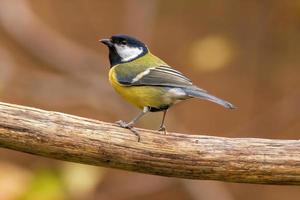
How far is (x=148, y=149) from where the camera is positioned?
3.06 meters

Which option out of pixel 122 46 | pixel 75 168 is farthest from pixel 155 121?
pixel 122 46

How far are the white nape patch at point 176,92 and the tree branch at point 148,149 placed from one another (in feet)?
0.95

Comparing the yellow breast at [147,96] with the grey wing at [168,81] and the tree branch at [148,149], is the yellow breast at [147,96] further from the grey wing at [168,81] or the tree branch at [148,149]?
the tree branch at [148,149]

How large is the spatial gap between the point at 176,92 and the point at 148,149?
0.43m

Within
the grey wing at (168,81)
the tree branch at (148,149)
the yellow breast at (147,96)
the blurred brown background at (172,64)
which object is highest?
the blurred brown background at (172,64)

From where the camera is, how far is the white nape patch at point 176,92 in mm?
3397

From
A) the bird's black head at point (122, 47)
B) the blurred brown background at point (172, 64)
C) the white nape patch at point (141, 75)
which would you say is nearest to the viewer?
the white nape patch at point (141, 75)

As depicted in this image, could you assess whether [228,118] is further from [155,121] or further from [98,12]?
[98,12]

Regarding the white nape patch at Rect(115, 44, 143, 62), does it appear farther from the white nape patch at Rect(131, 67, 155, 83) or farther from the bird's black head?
the white nape patch at Rect(131, 67, 155, 83)

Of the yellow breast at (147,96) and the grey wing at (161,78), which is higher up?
the grey wing at (161,78)

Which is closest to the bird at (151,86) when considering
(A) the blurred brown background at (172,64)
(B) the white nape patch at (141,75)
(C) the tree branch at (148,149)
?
(B) the white nape patch at (141,75)

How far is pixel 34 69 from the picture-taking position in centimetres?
528

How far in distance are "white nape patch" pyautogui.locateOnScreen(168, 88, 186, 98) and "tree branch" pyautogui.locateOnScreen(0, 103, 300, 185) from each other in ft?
0.95

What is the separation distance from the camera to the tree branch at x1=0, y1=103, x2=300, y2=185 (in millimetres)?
2957
